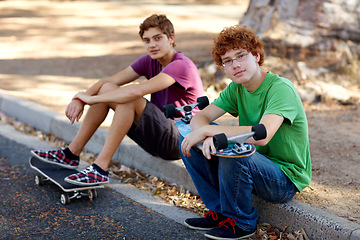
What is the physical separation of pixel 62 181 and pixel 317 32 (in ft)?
14.3

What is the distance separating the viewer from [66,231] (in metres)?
3.64

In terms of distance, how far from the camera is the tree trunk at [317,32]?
272 inches

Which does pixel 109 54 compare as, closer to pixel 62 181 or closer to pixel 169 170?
pixel 169 170

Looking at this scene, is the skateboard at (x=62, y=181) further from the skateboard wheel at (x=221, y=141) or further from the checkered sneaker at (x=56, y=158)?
the skateboard wheel at (x=221, y=141)

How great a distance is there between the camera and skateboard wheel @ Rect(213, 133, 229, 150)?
304 centimetres

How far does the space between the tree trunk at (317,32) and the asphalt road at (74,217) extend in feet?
12.3

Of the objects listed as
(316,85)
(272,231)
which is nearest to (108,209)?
(272,231)

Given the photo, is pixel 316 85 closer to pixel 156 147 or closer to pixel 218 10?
pixel 156 147

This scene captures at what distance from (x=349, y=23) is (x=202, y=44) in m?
3.25

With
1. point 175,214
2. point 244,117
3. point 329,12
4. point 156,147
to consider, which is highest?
point 329,12

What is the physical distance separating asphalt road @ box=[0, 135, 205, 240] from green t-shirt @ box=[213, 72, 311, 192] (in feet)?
2.57

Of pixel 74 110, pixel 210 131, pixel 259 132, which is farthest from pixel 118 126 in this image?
pixel 259 132

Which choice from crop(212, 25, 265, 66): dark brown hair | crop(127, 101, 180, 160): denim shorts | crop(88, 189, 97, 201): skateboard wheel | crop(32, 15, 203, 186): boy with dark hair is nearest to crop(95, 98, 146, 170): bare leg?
crop(32, 15, 203, 186): boy with dark hair

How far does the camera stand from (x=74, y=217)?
12.7 feet
